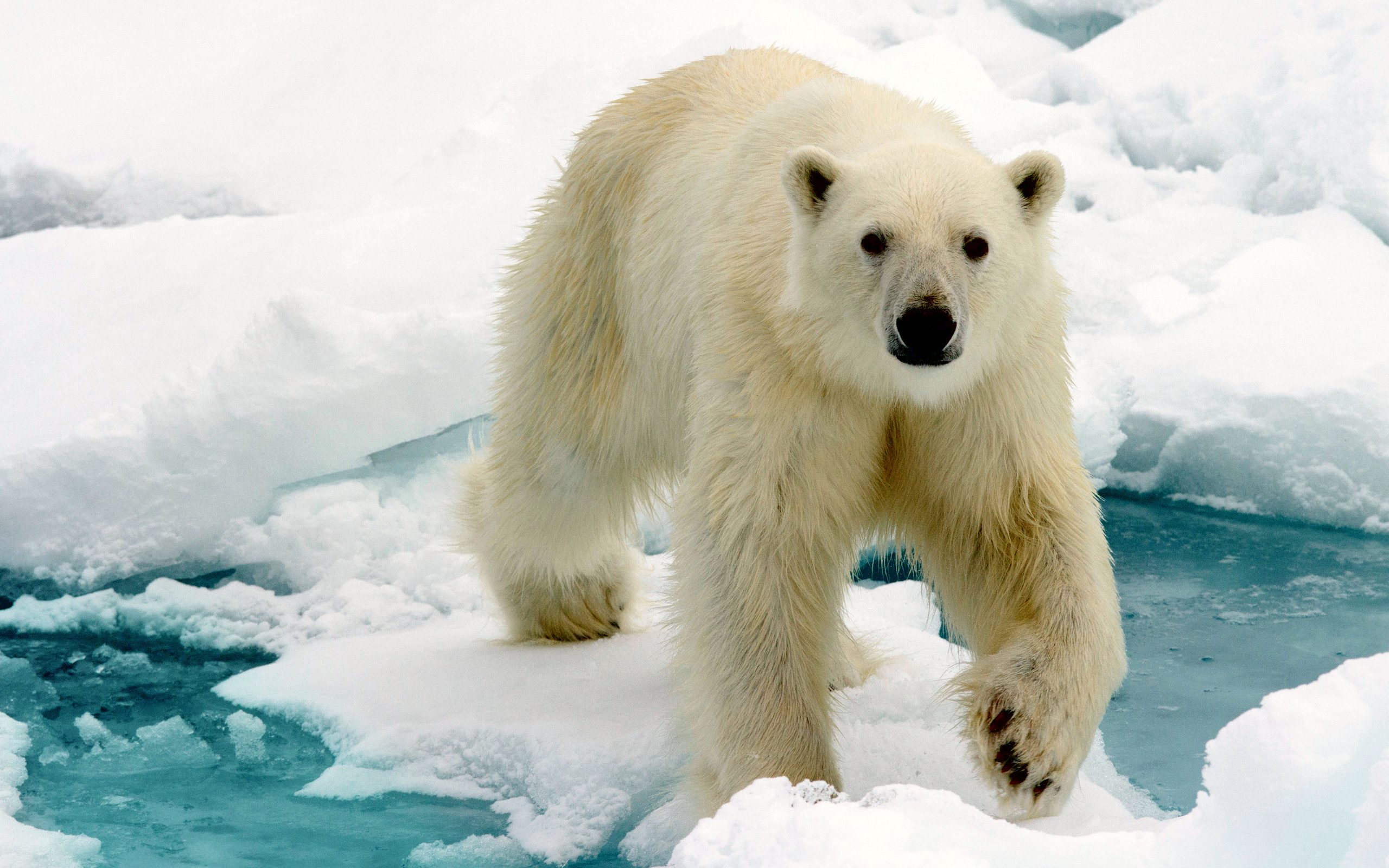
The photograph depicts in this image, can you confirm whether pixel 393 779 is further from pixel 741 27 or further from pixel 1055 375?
pixel 741 27

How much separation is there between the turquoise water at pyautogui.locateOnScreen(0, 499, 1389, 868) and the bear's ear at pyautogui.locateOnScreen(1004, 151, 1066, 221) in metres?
1.36

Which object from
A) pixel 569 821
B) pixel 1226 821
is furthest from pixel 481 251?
pixel 1226 821

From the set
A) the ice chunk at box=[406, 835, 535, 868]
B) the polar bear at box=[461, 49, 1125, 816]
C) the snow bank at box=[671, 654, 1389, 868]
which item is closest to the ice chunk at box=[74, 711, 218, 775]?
the ice chunk at box=[406, 835, 535, 868]

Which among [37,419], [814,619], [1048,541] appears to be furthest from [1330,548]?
[37,419]

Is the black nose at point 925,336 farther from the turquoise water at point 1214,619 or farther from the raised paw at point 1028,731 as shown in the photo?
the turquoise water at point 1214,619

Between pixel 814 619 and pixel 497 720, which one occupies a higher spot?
pixel 814 619

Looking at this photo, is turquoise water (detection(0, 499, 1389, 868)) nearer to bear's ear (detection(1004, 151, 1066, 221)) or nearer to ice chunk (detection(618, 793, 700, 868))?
ice chunk (detection(618, 793, 700, 868))

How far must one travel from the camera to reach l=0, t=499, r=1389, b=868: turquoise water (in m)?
2.80

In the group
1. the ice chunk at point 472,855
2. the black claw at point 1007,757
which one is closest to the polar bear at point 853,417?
the black claw at point 1007,757

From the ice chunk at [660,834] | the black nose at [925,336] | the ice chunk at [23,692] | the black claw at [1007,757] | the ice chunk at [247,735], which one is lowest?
the ice chunk at [660,834]

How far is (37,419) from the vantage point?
4.50 m

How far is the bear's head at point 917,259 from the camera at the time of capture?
7.09ft

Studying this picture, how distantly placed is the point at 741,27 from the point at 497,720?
411 cm

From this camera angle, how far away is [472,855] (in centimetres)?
270
